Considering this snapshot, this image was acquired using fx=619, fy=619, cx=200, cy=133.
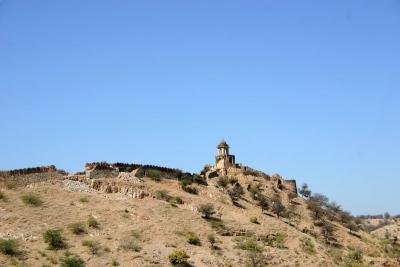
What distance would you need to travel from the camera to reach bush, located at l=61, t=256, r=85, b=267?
2966cm

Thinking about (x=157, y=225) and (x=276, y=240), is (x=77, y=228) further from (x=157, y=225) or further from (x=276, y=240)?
(x=276, y=240)

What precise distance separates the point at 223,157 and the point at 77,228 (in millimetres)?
28968

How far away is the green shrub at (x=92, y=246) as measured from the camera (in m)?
32.0

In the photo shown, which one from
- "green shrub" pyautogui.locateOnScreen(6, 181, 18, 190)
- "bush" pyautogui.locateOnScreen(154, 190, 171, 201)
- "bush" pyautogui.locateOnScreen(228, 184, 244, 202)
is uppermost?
"bush" pyautogui.locateOnScreen(228, 184, 244, 202)

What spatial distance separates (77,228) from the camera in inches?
1348

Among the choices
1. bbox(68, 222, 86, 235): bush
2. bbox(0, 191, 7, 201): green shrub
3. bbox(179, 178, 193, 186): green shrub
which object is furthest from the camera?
bbox(179, 178, 193, 186): green shrub

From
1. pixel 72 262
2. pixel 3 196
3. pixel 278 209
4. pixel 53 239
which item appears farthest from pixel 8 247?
pixel 278 209

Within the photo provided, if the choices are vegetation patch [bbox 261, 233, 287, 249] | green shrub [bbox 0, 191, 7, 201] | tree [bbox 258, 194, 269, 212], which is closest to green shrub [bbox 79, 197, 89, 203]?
green shrub [bbox 0, 191, 7, 201]

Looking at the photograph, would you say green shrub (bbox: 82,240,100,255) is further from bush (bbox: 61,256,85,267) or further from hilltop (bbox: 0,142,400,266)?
bush (bbox: 61,256,85,267)

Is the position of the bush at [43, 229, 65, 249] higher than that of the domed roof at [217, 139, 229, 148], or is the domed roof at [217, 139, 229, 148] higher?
the domed roof at [217, 139, 229, 148]

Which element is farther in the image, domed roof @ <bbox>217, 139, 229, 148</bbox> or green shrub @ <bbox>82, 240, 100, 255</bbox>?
domed roof @ <bbox>217, 139, 229, 148</bbox>

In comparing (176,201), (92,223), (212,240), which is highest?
(176,201)

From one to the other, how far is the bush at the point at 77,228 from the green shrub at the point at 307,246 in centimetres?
1476

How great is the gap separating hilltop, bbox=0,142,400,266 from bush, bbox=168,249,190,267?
0.27 feet
